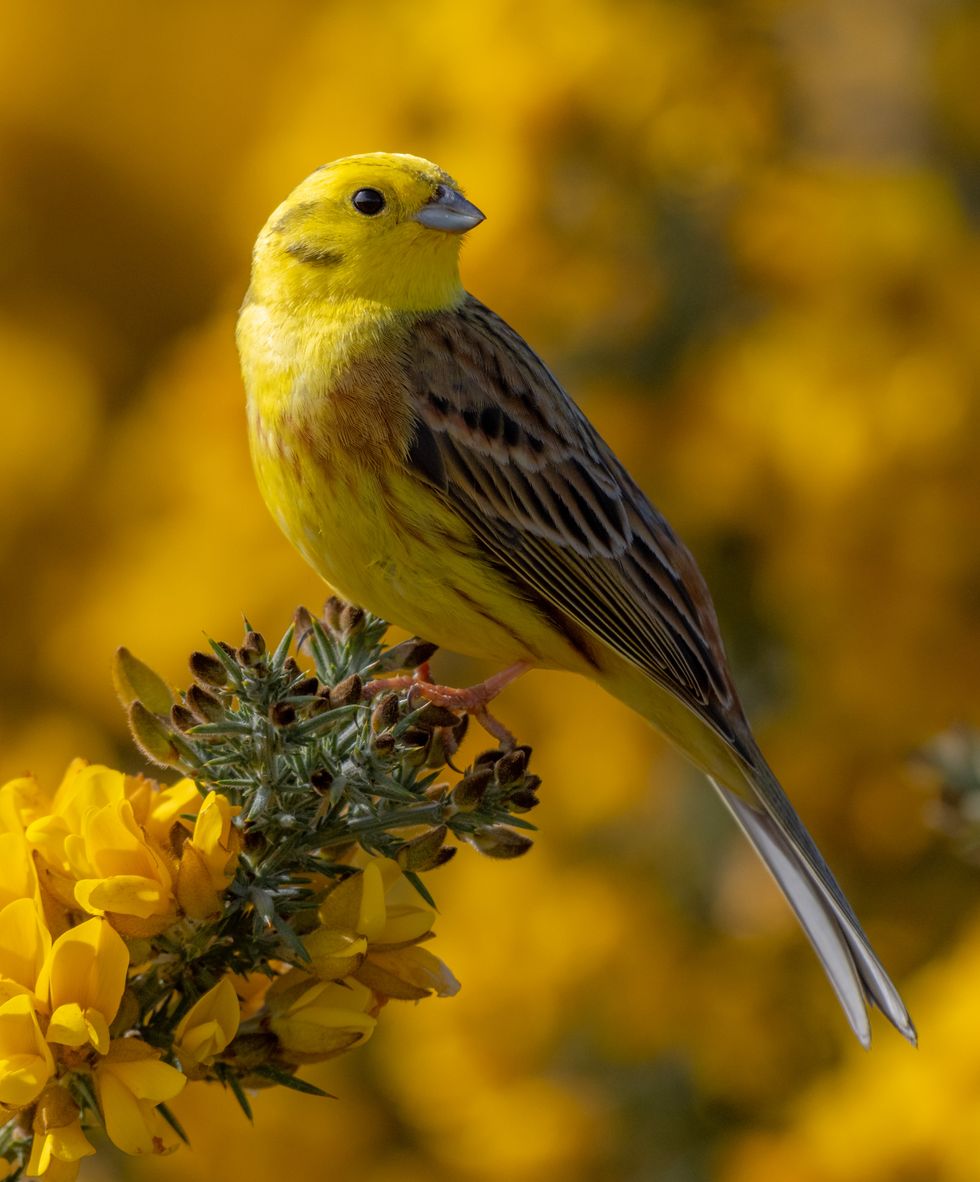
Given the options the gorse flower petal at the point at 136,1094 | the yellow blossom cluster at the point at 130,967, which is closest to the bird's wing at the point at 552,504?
the yellow blossom cluster at the point at 130,967

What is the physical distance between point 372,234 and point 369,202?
0.06 meters

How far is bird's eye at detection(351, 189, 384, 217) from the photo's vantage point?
302 centimetres

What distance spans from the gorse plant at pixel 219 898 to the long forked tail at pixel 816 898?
1043 millimetres

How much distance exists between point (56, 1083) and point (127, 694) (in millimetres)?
479

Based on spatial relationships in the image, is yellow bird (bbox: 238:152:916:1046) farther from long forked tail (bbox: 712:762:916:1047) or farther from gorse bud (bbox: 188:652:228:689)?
gorse bud (bbox: 188:652:228:689)

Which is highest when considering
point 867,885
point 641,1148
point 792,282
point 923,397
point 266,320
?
point 266,320

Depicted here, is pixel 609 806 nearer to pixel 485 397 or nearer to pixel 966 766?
pixel 485 397

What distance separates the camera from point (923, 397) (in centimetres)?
402

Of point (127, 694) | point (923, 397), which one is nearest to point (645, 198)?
point (923, 397)

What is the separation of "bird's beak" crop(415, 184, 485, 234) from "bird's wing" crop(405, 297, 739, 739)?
0.63ft

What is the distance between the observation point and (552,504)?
3189mm

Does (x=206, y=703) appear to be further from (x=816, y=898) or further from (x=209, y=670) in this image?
(x=816, y=898)

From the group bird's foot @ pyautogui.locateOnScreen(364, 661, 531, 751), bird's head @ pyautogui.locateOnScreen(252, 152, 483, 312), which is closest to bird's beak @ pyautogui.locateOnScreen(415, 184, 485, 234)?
bird's head @ pyautogui.locateOnScreen(252, 152, 483, 312)

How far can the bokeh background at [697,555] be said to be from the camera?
3.76 m
